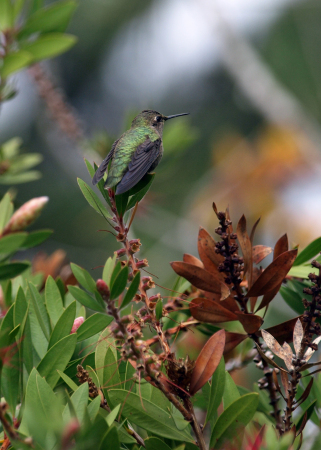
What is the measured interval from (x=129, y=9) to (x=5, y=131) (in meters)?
7.19

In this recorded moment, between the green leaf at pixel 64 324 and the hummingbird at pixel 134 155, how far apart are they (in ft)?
1.06

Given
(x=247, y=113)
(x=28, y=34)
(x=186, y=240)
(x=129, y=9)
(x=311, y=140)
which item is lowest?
(x=186, y=240)

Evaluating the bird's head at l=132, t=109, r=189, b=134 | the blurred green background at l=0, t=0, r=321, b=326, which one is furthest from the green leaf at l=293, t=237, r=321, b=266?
the blurred green background at l=0, t=0, r=321, b=326

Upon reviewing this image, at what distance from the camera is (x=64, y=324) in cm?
84

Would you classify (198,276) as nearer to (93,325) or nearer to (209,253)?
(209,253)

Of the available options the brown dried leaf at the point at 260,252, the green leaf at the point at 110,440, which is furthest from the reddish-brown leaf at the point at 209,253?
the green leaf at the point at 110,440

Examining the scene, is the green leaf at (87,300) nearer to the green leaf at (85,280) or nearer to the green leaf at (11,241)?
the green leaf at (85,280)

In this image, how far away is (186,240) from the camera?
6.56m

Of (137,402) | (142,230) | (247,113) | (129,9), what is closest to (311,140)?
(142,230)

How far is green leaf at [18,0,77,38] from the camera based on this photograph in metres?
1.49

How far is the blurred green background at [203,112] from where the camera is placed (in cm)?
831

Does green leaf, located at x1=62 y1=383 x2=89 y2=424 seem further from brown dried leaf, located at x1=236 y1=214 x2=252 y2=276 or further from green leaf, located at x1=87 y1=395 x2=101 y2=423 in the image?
Result: brown dried leaf, located at x1=236 y1=214 x2=252 y2=276

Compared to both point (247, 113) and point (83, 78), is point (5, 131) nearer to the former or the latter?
point (83, 78)

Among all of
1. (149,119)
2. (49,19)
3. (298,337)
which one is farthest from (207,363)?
(149,119)
